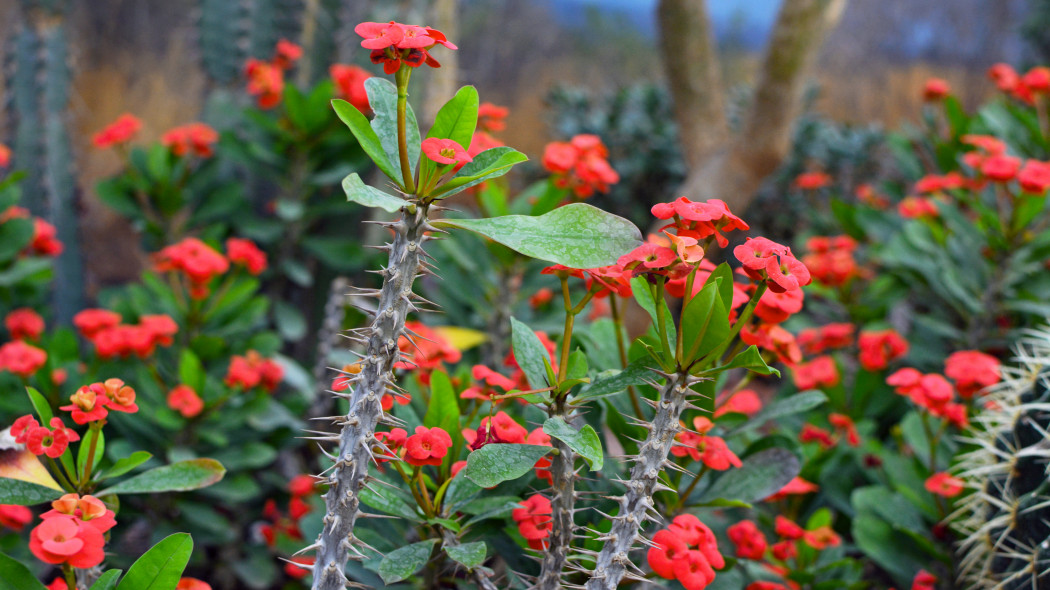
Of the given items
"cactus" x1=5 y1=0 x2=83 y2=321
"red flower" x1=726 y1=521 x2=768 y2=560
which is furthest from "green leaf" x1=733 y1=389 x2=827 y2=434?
"cactus" x1=5 y1=0 x2=83 y2=321

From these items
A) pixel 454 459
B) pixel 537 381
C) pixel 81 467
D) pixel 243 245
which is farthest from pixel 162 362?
pixel 537 381

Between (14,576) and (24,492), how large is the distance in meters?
0.11

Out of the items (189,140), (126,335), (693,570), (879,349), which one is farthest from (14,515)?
(879,349)

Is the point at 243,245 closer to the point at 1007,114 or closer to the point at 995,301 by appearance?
the point at 995,301

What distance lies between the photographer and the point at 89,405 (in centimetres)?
87

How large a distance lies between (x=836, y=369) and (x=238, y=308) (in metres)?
1.58

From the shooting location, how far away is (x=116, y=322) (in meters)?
1.78

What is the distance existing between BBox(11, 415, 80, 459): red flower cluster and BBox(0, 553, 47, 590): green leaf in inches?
5.1

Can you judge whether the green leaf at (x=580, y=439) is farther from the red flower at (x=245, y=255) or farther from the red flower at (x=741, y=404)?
the red flower at (x=245, y=255)

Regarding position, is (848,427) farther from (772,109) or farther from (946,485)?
(772,109)

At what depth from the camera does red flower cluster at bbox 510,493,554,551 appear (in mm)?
947

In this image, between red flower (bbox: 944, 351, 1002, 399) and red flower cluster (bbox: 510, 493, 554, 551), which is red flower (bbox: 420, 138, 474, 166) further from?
red flower (bbox: 944, 351, 1002, 399)

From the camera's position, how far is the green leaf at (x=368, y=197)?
0.76 meters

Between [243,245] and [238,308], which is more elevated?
[243,245]
